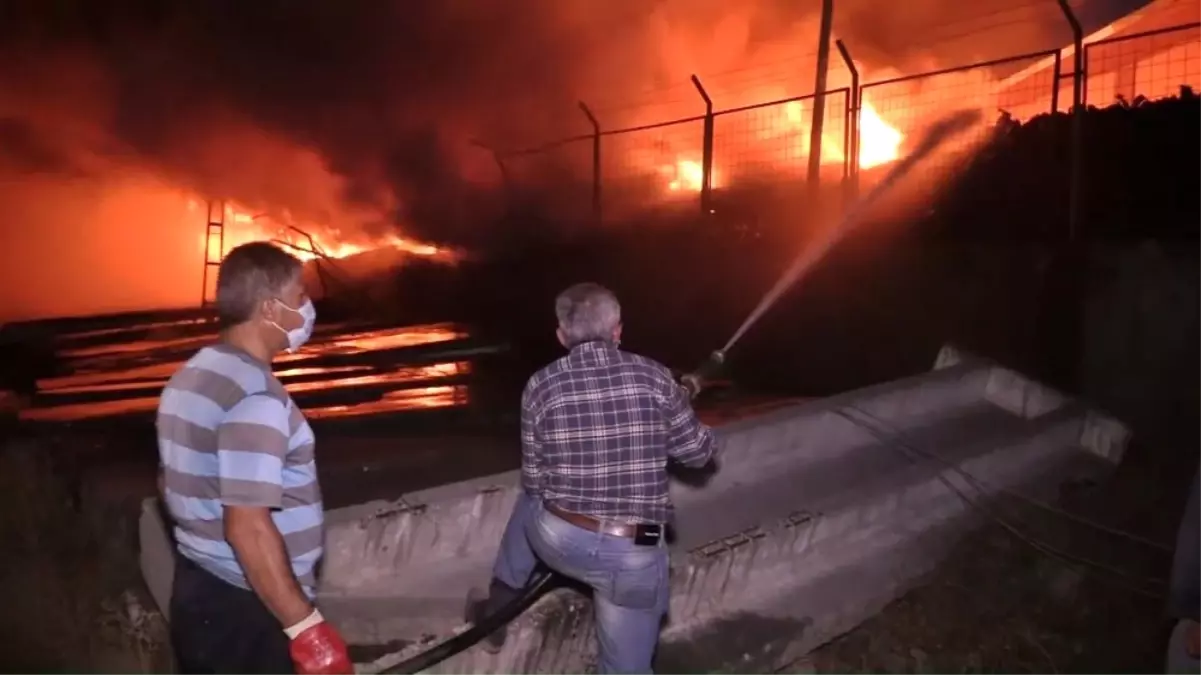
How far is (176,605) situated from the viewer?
8.00 feet

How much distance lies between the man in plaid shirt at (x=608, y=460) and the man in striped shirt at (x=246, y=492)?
0.93 meters

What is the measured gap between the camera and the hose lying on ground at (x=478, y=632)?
3.06 metres

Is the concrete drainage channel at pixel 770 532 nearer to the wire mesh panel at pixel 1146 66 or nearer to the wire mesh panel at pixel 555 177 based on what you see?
the wire mesh panel at pixel 1146 66

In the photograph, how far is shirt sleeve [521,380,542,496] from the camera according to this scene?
3.27m

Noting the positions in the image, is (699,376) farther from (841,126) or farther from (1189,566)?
(841,126)

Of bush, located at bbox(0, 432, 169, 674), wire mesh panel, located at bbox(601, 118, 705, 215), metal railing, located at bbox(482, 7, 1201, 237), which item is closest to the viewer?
bush, located at bbox(0, 432, 169, 674)

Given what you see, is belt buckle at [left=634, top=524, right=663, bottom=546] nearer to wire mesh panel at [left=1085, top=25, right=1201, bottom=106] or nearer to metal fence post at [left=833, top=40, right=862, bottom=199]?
metal fence post at [left=833, top=40, right=862, bottom=199]

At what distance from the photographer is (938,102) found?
11.7 metres

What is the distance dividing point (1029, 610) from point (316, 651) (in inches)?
150

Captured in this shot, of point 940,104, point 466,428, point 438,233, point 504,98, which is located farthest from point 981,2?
point 466,428

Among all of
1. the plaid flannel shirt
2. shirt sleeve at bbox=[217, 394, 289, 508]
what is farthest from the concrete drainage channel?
shirt sleeve at bbox=[217, 394, 289, 508]

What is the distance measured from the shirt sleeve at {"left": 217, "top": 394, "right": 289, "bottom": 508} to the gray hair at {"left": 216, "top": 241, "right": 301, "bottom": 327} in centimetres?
26

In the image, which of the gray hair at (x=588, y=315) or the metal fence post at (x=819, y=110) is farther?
the metal fence post at (x=819, y=110)

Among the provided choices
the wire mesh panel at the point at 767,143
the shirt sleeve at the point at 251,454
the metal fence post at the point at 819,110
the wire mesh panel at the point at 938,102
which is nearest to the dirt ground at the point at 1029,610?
the shirt sleeve at the point at 251,454
